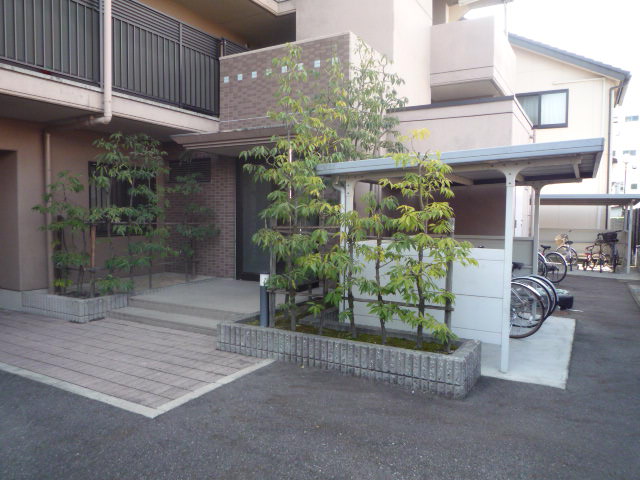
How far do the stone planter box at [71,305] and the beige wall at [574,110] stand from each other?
15.1m

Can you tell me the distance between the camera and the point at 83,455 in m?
3.20

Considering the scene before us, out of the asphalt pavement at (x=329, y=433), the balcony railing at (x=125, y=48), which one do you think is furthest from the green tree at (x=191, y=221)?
the asphalt pavement at (x=329, y=433)

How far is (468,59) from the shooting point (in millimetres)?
10133

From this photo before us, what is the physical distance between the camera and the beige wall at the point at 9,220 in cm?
754

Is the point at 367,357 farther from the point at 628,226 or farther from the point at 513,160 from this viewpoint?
the point at 628,226

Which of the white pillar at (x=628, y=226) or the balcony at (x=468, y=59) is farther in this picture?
the white pillar at (x=628, y=226)

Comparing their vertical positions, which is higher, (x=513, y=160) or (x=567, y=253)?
(x=513, y=160)

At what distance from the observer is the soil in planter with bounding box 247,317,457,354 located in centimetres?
483

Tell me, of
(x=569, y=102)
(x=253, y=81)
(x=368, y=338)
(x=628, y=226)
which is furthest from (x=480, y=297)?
(x=569, y=102)

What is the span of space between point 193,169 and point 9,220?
3.50 meters

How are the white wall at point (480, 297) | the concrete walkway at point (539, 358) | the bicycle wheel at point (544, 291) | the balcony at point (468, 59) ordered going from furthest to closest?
1. the balcony at point (468, 59)
2. the bicycle wheel at point (544, 291)
3. the white wall at point (480, 297)
4. the concrete walkway at point (539, 358)

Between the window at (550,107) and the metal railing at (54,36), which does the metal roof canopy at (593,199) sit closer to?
the window at (550,107)

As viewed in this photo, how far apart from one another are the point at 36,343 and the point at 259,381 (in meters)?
3.29

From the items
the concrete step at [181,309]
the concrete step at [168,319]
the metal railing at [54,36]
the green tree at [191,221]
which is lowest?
the concrete step at [168,319]
